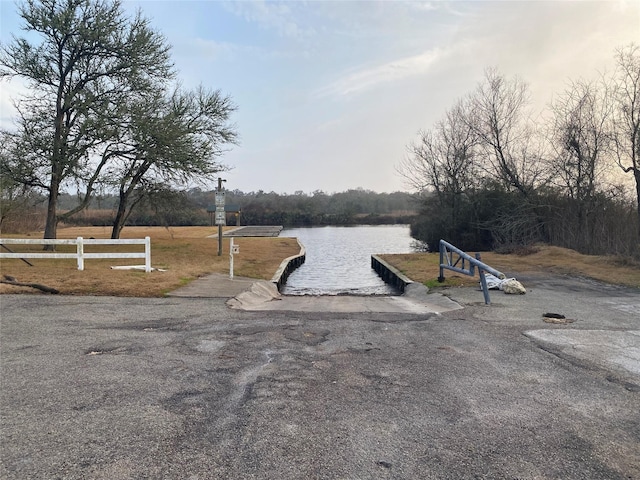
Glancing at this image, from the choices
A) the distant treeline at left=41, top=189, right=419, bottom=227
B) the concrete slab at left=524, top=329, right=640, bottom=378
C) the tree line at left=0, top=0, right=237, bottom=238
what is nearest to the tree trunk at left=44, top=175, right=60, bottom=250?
the tree line at left=0, top=0, right=237, bottom=238

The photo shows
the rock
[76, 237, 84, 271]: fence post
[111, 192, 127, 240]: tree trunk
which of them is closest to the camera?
the rock

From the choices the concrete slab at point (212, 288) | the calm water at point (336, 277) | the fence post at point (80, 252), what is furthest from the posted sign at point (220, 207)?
the fence post at point (80, 252)

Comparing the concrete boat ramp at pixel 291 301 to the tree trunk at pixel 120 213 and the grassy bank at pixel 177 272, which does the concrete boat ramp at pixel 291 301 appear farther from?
the tree trunk at pixel 120 213

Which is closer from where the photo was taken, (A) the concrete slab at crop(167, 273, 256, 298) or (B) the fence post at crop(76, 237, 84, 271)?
(A) the concrete slab at crop(167, 273, 256, 298)

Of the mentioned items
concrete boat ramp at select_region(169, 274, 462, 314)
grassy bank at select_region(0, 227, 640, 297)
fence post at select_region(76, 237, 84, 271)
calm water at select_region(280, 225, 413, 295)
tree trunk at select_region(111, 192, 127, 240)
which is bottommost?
calm water at select_region(280, 225, 413, 295)

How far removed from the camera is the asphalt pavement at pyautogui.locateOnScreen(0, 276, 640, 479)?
3018mm

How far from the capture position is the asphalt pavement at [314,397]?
3018 millimetres

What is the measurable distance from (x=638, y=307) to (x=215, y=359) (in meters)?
8.64

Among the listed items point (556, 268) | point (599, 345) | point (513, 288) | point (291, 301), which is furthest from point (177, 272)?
point (556, 268)

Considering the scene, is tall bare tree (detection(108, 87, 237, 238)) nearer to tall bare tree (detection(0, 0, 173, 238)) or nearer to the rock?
tall bare tree (detection(0, 0, 173, 238))

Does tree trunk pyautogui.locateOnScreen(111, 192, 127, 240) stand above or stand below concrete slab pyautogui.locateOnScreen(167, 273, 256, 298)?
above

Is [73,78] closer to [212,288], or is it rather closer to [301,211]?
[212,288]

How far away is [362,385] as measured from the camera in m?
4.49

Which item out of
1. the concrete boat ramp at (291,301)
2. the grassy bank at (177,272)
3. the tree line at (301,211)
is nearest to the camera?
the concrete boat ramp at (291,301)
